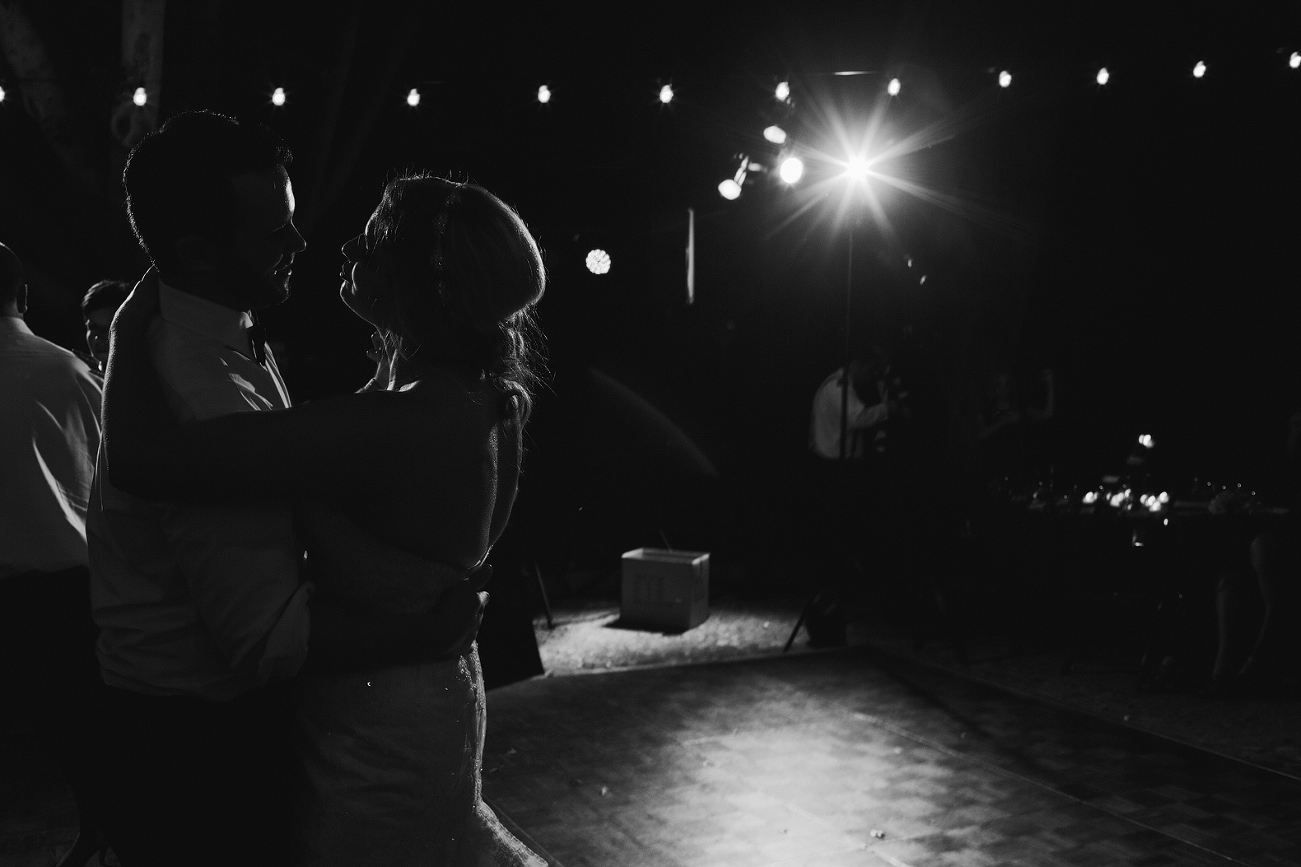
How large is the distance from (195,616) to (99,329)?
9.93 feet

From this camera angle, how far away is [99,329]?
3.99m

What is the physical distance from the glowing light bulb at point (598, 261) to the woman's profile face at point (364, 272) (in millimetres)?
7515

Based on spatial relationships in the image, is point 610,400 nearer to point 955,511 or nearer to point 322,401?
point 955,511

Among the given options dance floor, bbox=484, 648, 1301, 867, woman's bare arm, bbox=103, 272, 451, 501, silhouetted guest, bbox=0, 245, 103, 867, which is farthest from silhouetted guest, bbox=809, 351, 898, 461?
woman's bare arm, bbox=103, 272, 451, 501

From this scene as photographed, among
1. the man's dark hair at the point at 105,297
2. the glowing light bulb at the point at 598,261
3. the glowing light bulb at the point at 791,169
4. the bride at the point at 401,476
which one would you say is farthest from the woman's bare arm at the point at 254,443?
the glowing light bulb at the point at 598,261

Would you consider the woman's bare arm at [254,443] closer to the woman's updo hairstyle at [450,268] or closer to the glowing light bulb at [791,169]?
the woman's updo hairstyle at [450,268]

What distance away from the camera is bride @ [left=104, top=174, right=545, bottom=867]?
1.33 m

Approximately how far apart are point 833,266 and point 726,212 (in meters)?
1.24

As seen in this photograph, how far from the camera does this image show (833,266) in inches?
411

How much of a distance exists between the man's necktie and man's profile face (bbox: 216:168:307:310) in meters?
0.03

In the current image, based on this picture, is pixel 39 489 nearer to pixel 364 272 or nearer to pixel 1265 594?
pixel 364 272

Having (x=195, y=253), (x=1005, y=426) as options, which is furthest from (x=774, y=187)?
(x=195, y=253)

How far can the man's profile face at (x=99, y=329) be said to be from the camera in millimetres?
3955

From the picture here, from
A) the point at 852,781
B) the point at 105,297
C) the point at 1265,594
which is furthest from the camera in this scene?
the point at 1265,594
